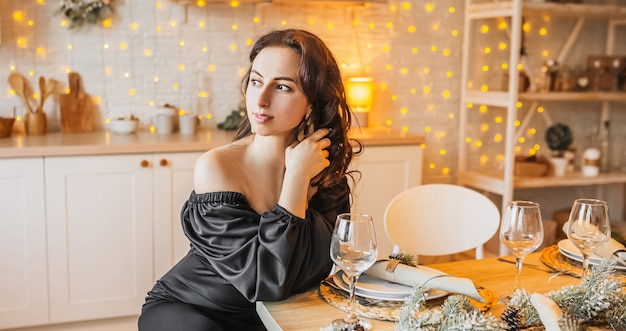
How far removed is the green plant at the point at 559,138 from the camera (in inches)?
168

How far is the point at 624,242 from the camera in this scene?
202 cm

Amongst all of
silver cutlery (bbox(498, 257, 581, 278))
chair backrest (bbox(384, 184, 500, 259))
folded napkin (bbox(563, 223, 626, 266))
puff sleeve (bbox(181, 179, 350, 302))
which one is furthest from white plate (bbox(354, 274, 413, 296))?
chair backrest (bbox(384, 184, 500, 259))

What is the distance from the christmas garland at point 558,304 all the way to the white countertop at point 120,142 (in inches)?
77.3

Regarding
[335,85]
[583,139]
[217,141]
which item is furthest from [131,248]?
[583,139]

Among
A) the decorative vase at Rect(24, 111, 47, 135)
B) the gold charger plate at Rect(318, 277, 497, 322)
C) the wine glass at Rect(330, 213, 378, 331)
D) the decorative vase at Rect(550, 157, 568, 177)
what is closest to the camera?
the wine glass at Rect(330, 213, 378, 331)

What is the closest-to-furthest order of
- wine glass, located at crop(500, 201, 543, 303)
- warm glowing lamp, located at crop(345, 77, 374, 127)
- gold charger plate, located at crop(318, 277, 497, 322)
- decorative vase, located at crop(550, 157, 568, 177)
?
1. gold charger plate, located at crop(318, 277, 497, 322)
2. wine glass, located at crop(500, 201, 543, 303)
3. warm glowing lamp, located at crop(345, 77, 374, 127)
4. decorative vase, located at crop(550, 157, 568, 177)

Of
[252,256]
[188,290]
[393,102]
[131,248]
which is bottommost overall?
[131,248]

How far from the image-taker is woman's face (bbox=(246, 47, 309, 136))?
1.79 metres

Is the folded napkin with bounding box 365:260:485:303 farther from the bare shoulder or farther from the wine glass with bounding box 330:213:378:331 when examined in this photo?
the bare shoulder

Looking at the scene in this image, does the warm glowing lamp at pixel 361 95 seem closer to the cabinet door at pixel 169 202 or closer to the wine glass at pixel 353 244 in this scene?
the cabinet door at pixel 169 202

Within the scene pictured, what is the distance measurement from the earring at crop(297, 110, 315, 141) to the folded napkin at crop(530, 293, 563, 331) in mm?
801

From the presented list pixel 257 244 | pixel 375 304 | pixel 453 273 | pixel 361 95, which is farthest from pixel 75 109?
pixel 375 304

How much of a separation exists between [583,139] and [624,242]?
2.77m

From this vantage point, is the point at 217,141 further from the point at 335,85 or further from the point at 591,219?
the point at 591,219
